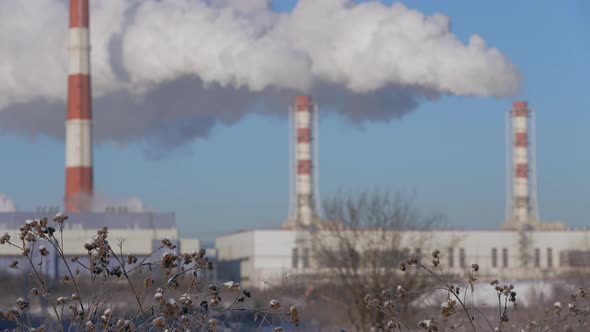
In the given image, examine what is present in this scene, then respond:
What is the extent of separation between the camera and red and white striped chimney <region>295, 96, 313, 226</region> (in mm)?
50625

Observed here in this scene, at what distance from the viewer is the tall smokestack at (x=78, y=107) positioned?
4219 centimetres

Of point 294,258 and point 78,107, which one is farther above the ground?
point 78,107

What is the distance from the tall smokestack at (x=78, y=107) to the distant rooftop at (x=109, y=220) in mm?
1947

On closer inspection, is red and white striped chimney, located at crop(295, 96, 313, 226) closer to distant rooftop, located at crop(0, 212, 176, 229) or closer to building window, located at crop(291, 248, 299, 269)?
building window, located at crop(291, 248, 299, 269)

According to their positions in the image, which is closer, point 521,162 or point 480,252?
point 480,252

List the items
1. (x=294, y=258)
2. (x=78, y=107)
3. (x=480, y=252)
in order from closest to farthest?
1. (x=78, y=107)
2. (x=294, y=258)
3. (x=480, y=252)

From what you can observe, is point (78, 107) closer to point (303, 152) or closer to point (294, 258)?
point (303, 152)

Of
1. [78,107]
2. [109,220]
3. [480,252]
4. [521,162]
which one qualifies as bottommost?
[480,252]

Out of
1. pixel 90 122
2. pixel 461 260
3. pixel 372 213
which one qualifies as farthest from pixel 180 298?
pixel 461 260

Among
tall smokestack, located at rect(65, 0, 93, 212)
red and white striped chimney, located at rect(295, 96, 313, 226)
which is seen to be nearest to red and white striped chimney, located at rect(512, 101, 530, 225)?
red and white striped chimney, located at rect(295, 96, 313, 226)

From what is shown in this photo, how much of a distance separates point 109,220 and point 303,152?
31.1ft

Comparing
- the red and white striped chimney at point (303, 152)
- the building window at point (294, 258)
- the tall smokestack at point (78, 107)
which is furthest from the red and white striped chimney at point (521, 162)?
the tall smokestack at point (78, 107)

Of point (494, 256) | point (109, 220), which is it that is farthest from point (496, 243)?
point (109, 220)

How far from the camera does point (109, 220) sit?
156ft
